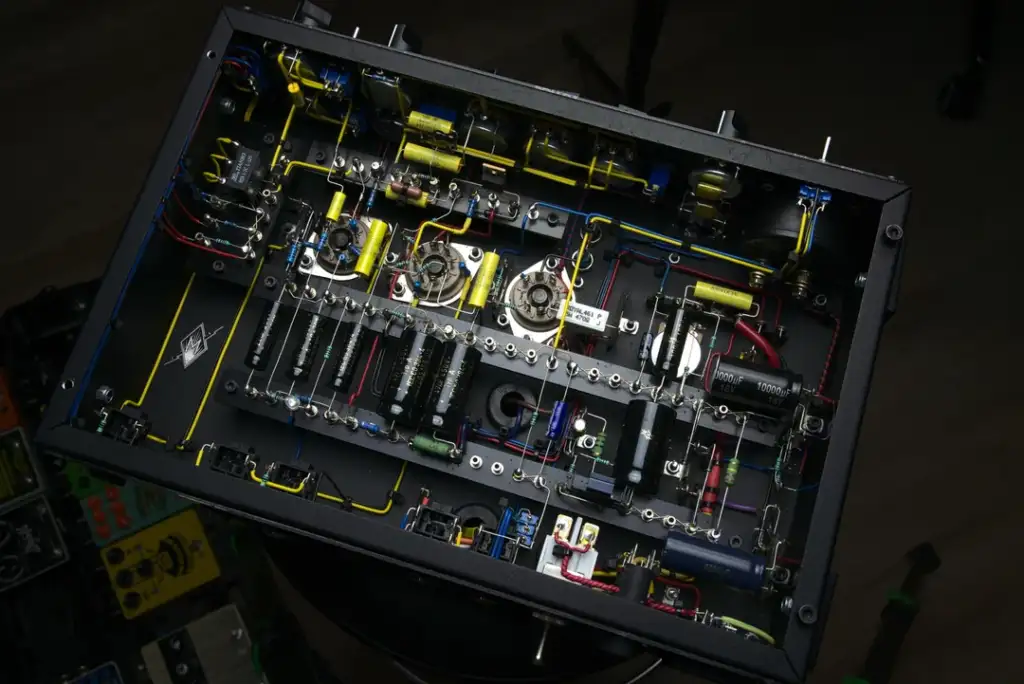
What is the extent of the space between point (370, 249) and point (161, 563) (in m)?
1.87

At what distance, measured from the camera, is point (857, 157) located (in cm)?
489

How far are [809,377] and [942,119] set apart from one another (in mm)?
2251

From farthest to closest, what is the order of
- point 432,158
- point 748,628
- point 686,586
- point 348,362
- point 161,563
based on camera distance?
point 161,563 < point 432,158 < point 348,362 < point 686,586 < point 748,628

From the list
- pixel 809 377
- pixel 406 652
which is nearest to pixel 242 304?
pixel 406 652

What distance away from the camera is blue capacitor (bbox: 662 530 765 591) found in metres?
3.13

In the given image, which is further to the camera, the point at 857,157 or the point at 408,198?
the point at 857,157

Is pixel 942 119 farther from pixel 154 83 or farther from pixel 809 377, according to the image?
pixel 154 83

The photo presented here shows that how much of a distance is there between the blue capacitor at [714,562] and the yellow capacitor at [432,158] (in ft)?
5.15

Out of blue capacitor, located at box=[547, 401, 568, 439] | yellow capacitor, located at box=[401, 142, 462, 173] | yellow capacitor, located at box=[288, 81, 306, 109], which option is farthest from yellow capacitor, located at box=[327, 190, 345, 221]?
blue capacitor, located at box=[547, 401, 568, 439]

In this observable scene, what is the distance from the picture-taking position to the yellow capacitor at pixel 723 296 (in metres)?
3.46

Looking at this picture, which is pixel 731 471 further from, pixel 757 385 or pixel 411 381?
pixel 411 381

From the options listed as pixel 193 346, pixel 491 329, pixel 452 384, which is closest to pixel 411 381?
pixel 452 384

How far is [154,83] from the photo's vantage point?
5090 mm

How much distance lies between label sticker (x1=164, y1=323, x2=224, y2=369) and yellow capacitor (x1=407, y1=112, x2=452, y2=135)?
1.11 m
